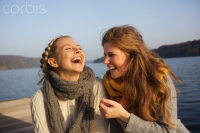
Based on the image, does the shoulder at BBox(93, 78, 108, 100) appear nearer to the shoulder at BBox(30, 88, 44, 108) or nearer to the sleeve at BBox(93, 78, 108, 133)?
the sleeve at BBox(93, 78, 108, 133)

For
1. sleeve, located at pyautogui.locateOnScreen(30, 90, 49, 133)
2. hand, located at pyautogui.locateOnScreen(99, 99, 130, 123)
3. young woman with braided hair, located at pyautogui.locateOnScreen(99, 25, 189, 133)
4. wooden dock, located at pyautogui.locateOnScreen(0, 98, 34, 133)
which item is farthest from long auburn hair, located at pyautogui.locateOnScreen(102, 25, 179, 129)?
wooden dock, located at pyautogui.locateOnScreen(0, 98, 34, 133)

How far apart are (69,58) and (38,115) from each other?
27.7 inches

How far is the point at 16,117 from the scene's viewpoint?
5293 mm

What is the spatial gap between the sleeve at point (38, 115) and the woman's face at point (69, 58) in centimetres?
42

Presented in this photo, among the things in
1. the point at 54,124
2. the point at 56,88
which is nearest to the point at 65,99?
the point at 56,88

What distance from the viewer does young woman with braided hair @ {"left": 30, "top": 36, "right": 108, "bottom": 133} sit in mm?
2338

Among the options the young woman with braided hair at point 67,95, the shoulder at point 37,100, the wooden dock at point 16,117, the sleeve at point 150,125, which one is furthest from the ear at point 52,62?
the wooden dock at point 16,117

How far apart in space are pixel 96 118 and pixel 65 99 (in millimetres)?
423

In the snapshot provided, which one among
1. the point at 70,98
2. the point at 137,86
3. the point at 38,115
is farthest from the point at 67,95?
the point at 137,86

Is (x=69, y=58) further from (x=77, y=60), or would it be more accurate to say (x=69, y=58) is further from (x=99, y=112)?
(x=99, y=112)

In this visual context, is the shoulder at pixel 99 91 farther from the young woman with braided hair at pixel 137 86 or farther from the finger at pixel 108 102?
the finger at pixel 108 102

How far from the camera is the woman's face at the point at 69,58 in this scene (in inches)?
95.4

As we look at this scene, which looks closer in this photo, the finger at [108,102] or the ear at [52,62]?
the finger at [108,102]

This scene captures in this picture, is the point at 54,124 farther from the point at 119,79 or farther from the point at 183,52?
the point at 183,52
